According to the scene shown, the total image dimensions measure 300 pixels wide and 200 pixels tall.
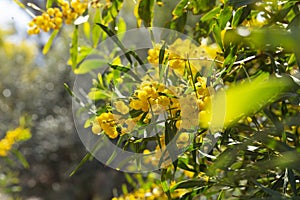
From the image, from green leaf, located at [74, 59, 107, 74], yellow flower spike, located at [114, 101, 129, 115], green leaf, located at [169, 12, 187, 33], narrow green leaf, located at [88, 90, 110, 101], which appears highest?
green leaf, located at [169, 12, 187, 33]

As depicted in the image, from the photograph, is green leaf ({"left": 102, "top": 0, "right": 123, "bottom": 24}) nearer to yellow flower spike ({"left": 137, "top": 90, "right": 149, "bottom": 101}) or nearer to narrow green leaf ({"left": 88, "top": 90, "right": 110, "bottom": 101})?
narrow green leaf ({"left": 88, "top": 90, "right": 110, "bottom": 101})

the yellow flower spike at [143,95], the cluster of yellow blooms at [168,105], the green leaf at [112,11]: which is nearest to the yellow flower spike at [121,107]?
the cluster of yellow blooms at [168,105]

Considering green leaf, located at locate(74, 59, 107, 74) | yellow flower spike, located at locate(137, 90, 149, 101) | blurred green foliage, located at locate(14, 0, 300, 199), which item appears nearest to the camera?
blurred green foliage, located at locate(14, 0, 300, 199)

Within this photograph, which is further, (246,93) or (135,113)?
(135,113)

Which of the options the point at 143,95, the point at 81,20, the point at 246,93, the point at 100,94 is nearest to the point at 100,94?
the point at 100,94

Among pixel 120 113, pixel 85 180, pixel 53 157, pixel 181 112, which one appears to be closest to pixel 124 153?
pixel 120 113

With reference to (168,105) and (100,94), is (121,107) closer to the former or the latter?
(168,105)

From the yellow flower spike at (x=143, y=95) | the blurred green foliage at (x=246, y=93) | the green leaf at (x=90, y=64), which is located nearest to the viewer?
the blurred green foliage at (x=246, y=93)

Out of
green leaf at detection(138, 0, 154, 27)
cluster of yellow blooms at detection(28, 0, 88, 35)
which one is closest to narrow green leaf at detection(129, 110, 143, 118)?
green leaf at detection(138, 0, 154, 27)

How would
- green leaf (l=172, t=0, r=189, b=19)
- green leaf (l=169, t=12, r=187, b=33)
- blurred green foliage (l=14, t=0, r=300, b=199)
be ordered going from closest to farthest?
blurred green foliage (l=14, t=0, r=300, b=199)
green leaf (l=172, t=0, r=189, b=19)
green leaf (l=169, t=12, r=187, b=33)

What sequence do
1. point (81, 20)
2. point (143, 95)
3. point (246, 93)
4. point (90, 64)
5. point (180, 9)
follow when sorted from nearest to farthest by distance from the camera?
point (246, 93)
point (143, 95)
point (180, 9)
point (81, 20)
point (90, 64)

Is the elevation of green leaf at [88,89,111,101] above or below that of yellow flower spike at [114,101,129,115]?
below

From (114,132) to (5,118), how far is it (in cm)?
619

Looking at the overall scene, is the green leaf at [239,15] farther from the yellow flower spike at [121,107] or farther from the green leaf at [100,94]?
the green leaf at [100,94]
